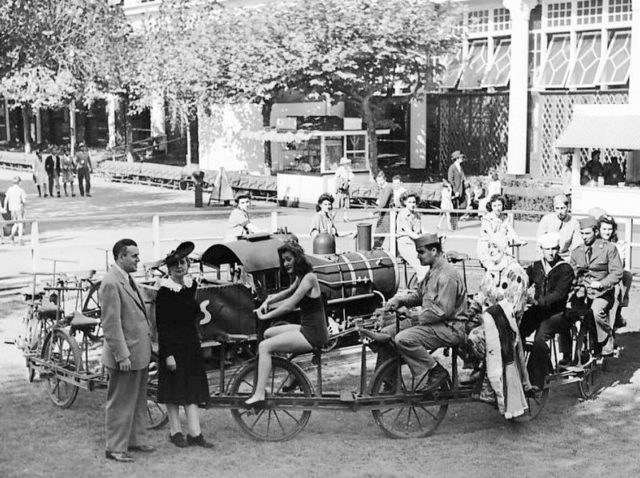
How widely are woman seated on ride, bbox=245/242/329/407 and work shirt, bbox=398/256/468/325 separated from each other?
2.87 feet

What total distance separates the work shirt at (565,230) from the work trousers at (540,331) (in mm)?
2875

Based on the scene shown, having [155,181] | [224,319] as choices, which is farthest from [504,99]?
[224,319]

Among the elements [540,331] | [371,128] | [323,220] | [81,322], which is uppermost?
[371,128]

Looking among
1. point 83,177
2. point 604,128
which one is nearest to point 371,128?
point 604,128

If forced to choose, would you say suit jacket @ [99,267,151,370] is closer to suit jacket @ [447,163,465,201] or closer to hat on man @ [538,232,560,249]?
hat on man @ [538,232,560,249]

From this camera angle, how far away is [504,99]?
3391 cm

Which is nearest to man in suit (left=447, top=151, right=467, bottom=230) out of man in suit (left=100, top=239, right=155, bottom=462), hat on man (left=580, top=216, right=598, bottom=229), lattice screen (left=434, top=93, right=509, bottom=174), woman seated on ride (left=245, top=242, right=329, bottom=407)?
lattice screen (left=434, top=93, right=509, bottom=174)

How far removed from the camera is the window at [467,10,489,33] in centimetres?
3428

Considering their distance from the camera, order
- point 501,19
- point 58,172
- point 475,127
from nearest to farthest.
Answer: point 501,19 < point 475,127 < point 58,172

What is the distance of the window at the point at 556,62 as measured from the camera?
32.1 metres

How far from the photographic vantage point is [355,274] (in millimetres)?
12320

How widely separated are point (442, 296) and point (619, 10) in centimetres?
2372

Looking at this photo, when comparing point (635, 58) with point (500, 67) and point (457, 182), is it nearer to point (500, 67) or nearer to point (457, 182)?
point (500, 67)

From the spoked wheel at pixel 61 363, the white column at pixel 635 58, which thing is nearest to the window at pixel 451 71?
the white column at pixel 635 58
